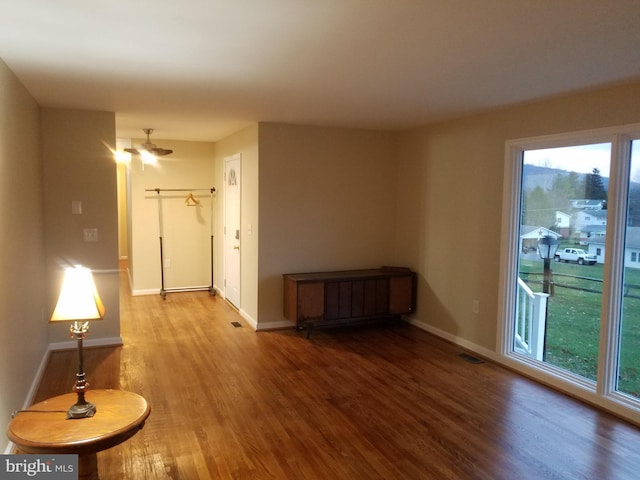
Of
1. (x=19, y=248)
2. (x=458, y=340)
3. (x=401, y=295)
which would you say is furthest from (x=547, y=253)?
(x=19, y=248)

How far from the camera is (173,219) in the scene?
7.31 metres

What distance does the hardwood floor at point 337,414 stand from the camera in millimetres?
2717

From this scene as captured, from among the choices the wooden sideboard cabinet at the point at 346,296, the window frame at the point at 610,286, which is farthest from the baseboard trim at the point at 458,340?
the window frame at the point at 610,286

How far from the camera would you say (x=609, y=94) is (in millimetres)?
3482

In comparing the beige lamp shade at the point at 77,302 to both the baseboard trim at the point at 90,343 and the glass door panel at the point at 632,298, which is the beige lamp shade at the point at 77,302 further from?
the glass door panel at the point at 632,298

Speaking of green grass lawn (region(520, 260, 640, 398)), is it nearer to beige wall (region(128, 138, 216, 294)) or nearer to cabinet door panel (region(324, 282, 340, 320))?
cabinet door panel (region(324, 282, 340, 320))

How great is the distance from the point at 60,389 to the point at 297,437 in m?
2.06

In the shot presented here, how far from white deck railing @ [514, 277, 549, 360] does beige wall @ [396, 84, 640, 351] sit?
0.74ft

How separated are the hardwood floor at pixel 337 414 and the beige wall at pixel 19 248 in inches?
20.1

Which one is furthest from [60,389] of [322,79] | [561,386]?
[561,386]

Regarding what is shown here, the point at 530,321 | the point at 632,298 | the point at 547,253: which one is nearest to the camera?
the point at 632,298

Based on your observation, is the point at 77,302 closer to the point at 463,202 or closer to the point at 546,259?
the point at 546,259

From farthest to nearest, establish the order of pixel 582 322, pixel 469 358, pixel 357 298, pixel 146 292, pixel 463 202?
1. pixel 146 292
2. pixel 357 298
3. pixel 463 202
4. pixel 469 358
5. pixel 582 322

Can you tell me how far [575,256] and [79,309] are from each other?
3.68 metres
